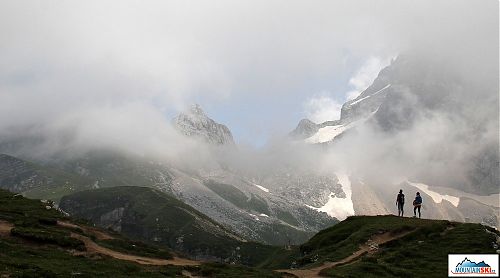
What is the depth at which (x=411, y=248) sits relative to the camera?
211 feet

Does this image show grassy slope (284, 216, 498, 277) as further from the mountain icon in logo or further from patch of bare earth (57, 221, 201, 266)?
patch of bare earth (57, 221, 201, 266)

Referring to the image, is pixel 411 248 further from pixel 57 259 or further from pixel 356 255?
pixel 57 259

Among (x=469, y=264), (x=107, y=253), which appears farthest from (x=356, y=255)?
(x=107, y=253)

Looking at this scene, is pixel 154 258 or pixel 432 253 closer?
pixel 432 253

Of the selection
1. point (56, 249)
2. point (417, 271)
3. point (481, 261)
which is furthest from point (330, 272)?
point (56, 249)

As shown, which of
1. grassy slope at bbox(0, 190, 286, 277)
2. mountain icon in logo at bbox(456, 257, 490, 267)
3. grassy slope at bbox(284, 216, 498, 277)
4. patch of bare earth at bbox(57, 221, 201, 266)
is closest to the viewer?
grassy slope at bbox(0, 190, 286, 277)

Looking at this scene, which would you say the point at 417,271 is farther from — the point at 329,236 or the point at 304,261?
the point at 329,236

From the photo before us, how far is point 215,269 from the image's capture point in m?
54.6

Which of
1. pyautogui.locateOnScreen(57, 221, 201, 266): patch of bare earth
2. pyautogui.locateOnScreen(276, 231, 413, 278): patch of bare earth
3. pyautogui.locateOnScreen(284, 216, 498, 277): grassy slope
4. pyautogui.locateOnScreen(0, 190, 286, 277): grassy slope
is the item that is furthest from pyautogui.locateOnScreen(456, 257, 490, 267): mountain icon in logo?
pyautogui.locateOnScreen(57, 221, 201, 266): patch of bare earth

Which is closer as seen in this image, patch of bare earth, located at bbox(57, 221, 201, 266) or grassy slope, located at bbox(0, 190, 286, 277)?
grassy slope, located at bbox(0, 190, 286, 277)

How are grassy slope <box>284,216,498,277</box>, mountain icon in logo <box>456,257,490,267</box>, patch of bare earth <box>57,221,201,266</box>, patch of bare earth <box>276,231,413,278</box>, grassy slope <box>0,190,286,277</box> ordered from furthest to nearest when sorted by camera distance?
patch of bare earth <box>276,231,413,278</box> < patch of bare earth <box>57,221,201,266</box> < grassy slope <box>284,216,498,277</box> < mountain icon in logo <box>456,257,490,267</box> < grassy slope <box>0,190,286,277</box>

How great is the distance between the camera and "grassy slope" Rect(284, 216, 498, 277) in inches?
2125

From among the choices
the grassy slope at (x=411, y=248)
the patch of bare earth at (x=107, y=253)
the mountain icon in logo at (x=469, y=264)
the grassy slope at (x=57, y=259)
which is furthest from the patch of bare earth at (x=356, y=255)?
the mountain icon in logo at (x=469, y=264)

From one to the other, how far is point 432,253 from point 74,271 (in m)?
45.1
